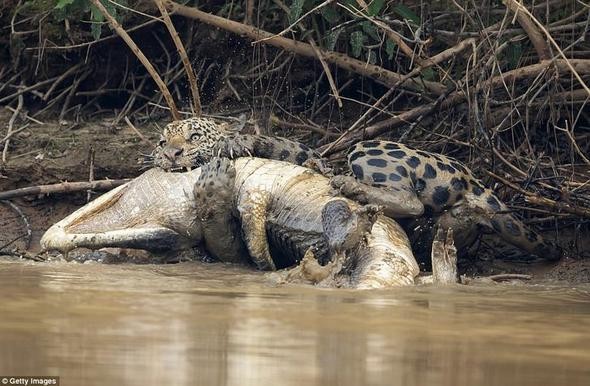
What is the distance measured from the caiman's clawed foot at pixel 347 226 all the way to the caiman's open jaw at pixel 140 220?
3.41ft

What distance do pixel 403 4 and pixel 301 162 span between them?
1.31 metres

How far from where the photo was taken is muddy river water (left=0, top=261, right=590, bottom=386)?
2.98 meters

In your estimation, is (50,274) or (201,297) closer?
(201,297)

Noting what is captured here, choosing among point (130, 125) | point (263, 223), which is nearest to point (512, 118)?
point (263, 223)

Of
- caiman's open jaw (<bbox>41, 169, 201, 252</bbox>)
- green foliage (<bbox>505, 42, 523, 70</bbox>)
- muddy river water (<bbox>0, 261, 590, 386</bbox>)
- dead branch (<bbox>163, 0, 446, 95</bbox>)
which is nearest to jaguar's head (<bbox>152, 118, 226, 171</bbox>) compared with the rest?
caiman's open jaw (<bbox>41, 169, 201, 252</bbox>)

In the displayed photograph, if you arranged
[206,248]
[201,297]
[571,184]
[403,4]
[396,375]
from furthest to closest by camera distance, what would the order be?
[403,4]
[206,248]
[571,184]
[201,297]
[396,375]

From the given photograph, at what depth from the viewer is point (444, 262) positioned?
5441mm

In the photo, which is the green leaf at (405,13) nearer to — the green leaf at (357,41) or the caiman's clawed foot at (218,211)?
the green leaf at (357,41)

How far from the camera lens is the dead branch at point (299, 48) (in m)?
7.23

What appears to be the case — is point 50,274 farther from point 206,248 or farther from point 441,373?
point 441,373

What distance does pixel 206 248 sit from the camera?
21.3 feet

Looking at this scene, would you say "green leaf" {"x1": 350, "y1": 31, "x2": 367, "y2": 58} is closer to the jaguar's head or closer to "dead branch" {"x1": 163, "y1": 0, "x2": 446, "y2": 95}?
"dead branch" {"x1": 163, "y1": 0, "x2": 446, "y2": 95}

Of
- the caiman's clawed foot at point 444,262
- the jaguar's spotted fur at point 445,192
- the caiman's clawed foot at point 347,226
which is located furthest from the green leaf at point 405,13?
the caiman's clawed foot at point 444,262

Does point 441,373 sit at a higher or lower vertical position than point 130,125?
lower
